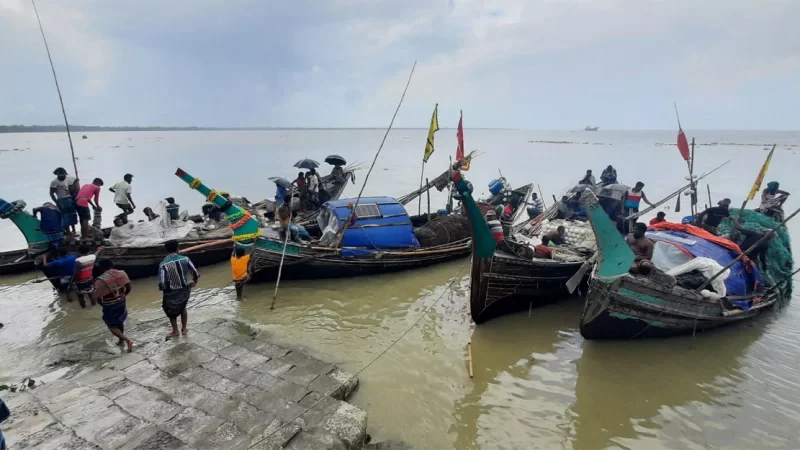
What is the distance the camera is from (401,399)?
6.09 m

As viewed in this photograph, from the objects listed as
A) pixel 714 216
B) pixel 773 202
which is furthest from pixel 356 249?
pixel 773 202

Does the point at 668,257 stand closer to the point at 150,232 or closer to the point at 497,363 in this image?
the point at 497,363

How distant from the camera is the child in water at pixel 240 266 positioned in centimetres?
925

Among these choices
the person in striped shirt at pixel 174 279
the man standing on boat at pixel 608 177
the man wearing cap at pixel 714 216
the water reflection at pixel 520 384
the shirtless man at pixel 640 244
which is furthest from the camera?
the man standing on boat at pixel 608 177

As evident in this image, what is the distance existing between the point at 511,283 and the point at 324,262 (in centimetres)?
467

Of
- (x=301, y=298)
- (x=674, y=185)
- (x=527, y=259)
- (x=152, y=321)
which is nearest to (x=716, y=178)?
(x=674, y=185)

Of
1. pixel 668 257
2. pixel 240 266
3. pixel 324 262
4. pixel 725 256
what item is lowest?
pixel 725 256

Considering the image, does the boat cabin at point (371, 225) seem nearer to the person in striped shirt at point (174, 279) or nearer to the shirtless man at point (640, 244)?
A: the person in striped shirt at point (174, 279)

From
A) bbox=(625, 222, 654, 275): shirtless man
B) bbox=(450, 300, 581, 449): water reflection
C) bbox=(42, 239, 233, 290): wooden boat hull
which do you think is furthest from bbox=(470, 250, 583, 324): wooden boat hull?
bbox=(42, 239, 233, 290): wooden boat hull

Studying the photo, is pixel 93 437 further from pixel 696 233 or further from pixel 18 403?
pixel 696 233

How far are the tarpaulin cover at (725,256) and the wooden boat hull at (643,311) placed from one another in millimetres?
784

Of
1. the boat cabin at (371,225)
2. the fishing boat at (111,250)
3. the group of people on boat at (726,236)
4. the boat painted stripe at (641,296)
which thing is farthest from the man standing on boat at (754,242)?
the fishing boat at (111,250)

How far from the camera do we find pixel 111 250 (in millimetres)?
9898

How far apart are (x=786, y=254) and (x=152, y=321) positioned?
1370 centimetres
